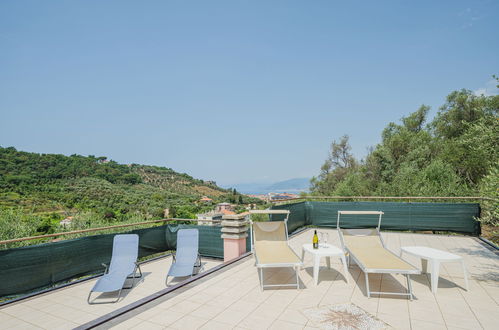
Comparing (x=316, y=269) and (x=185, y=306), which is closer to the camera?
(x=185, y=306)

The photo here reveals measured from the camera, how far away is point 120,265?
5434 millimetres

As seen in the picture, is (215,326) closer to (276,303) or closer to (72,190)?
(276,303)

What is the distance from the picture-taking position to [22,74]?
27078 millimetres

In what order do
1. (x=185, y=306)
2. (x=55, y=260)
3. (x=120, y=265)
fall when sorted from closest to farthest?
(x=185, y=306) → (x=55, y=260) → (x=120, y=265)

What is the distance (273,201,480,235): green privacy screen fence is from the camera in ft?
27.2

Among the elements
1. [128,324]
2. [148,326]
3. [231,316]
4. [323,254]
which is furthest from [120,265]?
[323,254]

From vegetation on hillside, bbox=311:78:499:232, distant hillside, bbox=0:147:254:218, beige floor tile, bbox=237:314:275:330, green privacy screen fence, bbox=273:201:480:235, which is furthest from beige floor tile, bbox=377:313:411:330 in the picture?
distant hillside, bbox=0:147:254:218

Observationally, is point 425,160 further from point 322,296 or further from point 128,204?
point 128,204

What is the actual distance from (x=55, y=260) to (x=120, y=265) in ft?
3.69

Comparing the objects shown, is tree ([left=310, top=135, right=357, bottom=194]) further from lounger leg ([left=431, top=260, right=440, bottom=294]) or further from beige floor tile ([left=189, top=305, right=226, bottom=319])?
beige floor tile ([left=189, top=305, right=226, bottom=319])

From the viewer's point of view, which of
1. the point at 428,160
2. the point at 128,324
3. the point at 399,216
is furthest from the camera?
the point at 428,160

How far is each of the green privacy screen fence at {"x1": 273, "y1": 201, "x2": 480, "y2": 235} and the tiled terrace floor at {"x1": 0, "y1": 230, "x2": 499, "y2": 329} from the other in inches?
138

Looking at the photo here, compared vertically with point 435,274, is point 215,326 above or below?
below

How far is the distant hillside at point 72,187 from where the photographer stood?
2694 centimetres
